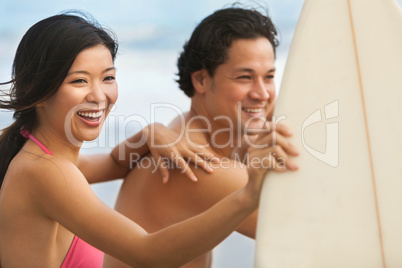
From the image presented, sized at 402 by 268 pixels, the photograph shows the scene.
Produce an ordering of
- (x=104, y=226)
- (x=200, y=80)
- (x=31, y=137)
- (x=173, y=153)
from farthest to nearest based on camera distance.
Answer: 1. (x=200, y=80)
2. (x=173, y=153)
3. (x=31, y=137)
4. (x=104, y=226)

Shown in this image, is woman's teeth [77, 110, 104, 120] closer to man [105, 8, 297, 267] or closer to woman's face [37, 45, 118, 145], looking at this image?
woman's face [37, 45, 118, 145]

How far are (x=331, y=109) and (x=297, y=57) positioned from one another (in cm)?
12

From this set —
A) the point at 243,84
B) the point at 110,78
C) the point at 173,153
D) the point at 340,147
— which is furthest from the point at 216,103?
the point at 340,147

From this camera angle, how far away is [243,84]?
190cm

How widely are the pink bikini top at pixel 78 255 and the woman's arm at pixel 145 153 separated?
1.02 feet

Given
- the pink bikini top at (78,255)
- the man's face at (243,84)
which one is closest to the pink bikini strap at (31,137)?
the pink bikini top at (78,255)

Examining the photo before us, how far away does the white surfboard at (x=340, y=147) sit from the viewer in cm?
107

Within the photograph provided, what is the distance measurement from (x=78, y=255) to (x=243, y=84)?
785 millimetres

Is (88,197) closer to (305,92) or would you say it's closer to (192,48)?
(305,92)

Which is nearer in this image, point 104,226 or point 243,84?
point 104,226

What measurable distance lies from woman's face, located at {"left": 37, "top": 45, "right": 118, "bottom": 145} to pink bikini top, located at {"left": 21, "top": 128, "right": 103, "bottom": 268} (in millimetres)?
67

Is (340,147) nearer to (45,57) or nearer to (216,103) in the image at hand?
(45,57)

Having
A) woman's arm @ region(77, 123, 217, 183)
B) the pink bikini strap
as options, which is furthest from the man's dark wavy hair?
the pink bikini strap

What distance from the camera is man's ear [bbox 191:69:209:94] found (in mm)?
1979
